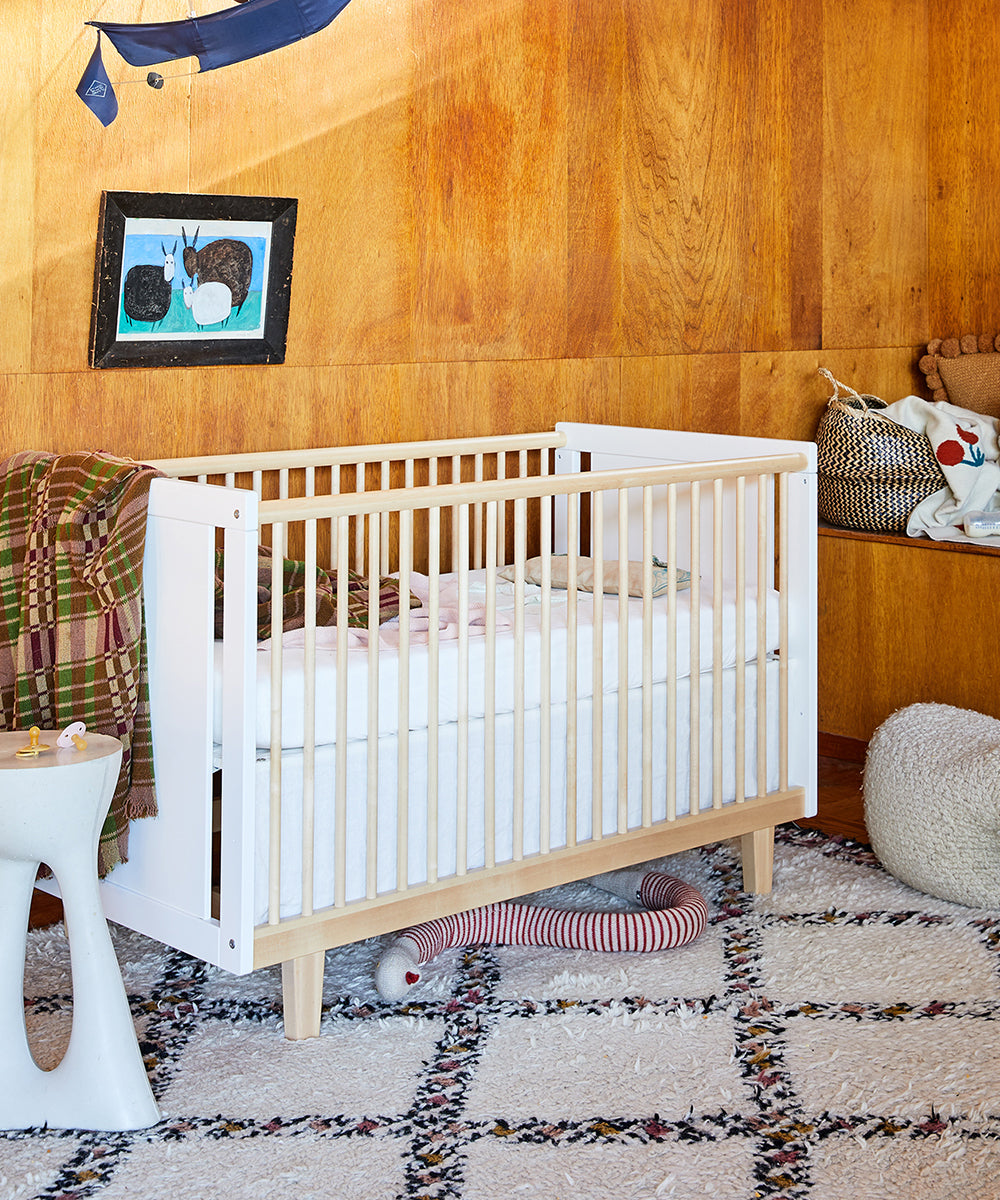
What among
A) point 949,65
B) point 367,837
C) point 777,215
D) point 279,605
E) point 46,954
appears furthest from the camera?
point 949,65

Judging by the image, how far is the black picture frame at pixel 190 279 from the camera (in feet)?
8.21

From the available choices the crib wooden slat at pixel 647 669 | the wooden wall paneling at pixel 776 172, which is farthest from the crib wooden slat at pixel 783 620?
the wooden wall paneling at pixel 776 172

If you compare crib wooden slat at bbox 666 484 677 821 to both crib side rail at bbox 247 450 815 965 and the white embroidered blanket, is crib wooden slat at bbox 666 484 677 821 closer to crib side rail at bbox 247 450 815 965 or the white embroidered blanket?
crib side rail at bbox 247 450 815 965

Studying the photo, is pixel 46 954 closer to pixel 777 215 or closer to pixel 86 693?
pixel 86 693

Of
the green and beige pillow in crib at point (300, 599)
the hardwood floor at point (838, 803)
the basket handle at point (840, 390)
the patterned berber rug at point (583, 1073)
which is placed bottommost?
the patterned berber rug at point (583, 1073)

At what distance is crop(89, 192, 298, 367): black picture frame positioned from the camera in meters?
2.50

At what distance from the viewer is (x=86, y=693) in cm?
200

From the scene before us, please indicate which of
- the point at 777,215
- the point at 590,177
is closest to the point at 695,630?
the point at 590,177

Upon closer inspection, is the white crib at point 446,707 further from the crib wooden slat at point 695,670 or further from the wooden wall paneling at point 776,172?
the wooden wall paneling at point 776,172

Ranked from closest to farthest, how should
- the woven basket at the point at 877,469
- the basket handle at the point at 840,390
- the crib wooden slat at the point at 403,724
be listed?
the crib wooden slat at the point at 403,724 < the woven basket at the point at 877,469 < the basket handle at the point at 840,390

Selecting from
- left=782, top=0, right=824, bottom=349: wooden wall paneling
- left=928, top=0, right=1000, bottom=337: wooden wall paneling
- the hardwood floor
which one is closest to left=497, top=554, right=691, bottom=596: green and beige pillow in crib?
the hardwood floor

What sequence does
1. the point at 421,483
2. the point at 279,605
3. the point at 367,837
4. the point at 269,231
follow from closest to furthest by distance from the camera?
the point at 279,605
the point at 367,837
the point at 269,231
the point at 421,483

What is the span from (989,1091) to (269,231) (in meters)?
1.87

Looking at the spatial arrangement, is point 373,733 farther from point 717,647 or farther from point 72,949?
point 717,647
